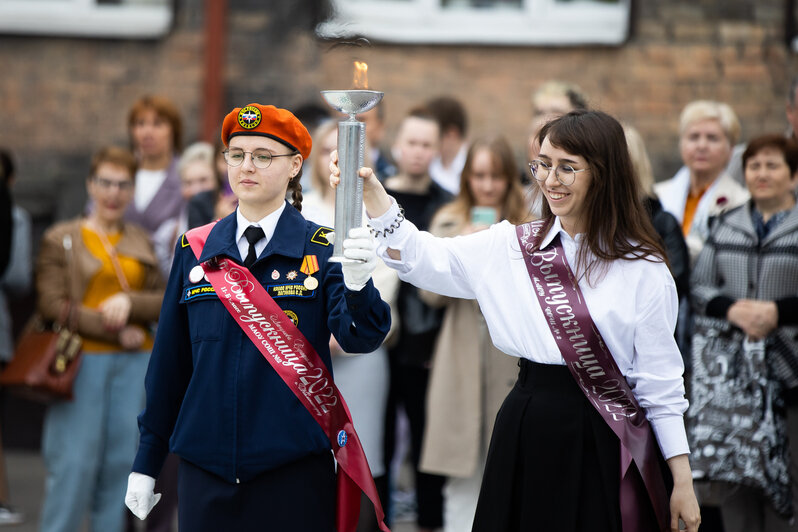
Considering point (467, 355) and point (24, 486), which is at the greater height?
point (467, 355)

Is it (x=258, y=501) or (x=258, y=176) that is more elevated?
(x=258, y=176)

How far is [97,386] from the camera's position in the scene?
6074mm

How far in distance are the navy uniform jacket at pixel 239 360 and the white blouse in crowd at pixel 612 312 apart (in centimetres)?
26

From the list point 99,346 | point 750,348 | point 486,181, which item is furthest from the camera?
point 99,346

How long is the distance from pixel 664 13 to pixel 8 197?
5.13 m

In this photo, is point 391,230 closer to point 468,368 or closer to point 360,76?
point 360,76

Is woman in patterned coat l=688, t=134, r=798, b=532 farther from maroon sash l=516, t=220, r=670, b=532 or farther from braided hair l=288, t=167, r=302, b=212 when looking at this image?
braided hair l=288, t=167, r=302, b=212

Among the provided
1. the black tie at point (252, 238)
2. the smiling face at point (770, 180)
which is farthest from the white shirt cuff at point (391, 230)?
the smiling face at point (770, 180)

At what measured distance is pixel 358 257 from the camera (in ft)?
10.2

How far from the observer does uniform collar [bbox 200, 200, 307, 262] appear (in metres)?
3.49

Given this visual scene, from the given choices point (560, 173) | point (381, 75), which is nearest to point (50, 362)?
point (560, 173)

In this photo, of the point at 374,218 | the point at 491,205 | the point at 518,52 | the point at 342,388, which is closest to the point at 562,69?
the point at 518,52

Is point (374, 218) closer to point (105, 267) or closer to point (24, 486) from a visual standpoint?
point (105, 267)

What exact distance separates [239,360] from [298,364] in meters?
0.18
